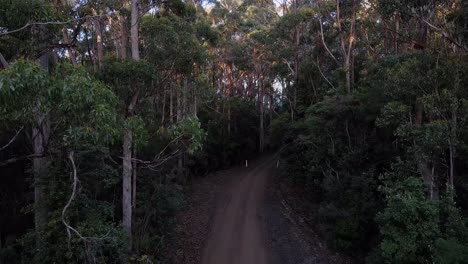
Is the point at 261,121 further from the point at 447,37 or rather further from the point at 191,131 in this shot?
the point at 191,131

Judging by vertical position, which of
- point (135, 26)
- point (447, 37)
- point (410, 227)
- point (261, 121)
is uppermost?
point (135, 26)

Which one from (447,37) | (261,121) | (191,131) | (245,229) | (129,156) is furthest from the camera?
(261,121)

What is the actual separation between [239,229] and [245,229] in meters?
0.25

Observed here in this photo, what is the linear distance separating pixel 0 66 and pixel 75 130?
343 cm

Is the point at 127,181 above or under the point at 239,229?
above

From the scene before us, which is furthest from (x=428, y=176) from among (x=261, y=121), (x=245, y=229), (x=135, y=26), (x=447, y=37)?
(x=261, y=121)

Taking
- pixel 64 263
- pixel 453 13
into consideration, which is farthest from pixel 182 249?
pixel 453 13

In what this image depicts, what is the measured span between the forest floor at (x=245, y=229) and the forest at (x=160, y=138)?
28.4 inches

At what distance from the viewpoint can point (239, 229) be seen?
1603 cm

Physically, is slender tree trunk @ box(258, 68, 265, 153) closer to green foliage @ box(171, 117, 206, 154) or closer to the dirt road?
the dirt road

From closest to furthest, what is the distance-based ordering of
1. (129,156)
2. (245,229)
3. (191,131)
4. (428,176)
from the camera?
(191,131) → (129,156) → (428,176) → (245,229)

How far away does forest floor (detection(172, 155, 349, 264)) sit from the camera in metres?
13.6

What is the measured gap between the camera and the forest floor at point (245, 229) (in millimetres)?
13648

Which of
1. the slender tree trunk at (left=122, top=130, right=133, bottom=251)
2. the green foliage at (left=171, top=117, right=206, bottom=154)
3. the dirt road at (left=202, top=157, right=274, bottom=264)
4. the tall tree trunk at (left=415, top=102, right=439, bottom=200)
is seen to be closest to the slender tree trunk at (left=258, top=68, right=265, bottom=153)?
the dirt road at (left=202, top=157, right=274, bottom=264)
